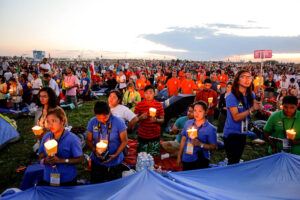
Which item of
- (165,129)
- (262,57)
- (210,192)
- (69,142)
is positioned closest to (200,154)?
(210,192)

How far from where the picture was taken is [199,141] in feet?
10.4

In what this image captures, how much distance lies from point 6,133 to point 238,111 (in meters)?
6.71

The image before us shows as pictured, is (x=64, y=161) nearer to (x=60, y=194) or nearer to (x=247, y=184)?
(x=60, y=194)

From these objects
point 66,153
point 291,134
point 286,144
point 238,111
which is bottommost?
point 286,144

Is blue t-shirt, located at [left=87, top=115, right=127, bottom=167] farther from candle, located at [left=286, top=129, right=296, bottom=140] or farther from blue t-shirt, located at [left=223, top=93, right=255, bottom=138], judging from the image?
candle, located at [left=286, top=129, right=296, bottom=140]

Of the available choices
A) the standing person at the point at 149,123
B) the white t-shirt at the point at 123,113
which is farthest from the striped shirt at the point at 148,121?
the white t-shirt at the point at 123,113

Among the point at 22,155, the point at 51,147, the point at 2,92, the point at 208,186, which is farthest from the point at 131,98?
the point at 2,92

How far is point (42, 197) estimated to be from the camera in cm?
231

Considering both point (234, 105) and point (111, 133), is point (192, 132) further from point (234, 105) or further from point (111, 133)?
point (111, 133)

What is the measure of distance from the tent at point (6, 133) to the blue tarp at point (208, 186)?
4.93 meters

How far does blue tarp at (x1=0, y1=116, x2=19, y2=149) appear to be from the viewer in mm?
6225

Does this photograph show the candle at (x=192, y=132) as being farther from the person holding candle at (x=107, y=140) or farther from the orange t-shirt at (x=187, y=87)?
the orange t-shirt at (x=187, y=87)

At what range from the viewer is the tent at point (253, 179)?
233 centimetres

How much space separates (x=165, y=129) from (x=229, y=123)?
4620 millimetres
